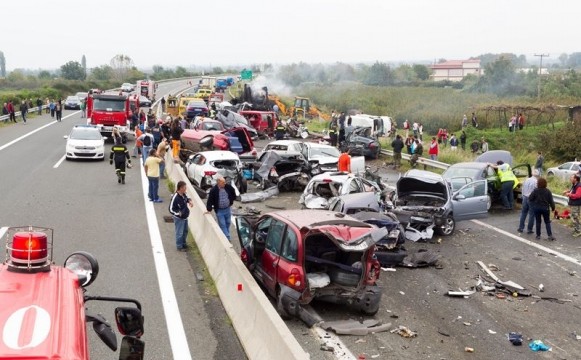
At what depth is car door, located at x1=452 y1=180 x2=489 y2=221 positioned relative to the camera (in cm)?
1703

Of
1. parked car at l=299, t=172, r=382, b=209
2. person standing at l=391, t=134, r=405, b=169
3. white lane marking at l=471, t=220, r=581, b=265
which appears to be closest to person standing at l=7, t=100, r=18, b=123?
person standing at l=391, t=134, r=405, b=169

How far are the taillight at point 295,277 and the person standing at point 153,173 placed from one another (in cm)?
899

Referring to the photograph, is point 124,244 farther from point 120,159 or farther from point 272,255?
point 120,159

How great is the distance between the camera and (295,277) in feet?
32.4

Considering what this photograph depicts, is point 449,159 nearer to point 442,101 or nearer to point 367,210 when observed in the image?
point 367,210

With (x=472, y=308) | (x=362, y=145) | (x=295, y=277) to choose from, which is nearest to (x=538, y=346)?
(x=472, y=308)

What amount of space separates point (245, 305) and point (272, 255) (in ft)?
5.67

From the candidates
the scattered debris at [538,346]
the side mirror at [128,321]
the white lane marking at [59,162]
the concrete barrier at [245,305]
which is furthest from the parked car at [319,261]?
the white lane marking at [59,162]

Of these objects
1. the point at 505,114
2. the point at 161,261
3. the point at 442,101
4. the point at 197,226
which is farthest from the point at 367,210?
the point at 442,101

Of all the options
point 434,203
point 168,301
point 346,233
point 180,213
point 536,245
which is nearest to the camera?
point 346,233

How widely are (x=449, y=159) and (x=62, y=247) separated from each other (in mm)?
20136

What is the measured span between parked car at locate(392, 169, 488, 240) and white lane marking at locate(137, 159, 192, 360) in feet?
18.8

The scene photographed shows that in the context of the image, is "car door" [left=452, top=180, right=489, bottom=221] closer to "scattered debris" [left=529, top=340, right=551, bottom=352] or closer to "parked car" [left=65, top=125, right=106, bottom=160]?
"scattered debris" [left=529, top=340, right=551, bottom=352]

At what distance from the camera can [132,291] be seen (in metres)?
10.5
